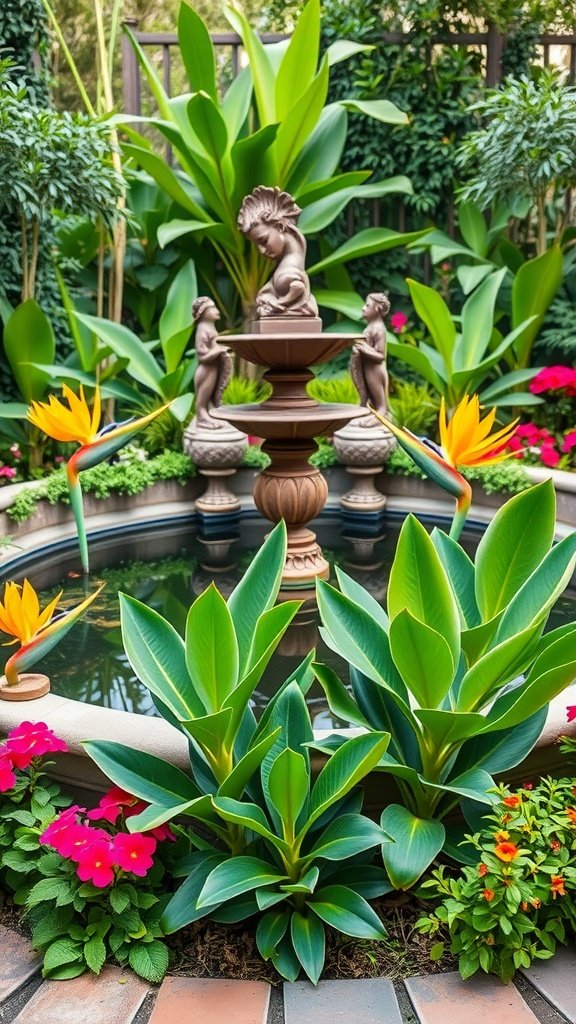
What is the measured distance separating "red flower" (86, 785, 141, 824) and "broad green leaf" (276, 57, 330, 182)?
208 inches

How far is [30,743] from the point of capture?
5.83ft

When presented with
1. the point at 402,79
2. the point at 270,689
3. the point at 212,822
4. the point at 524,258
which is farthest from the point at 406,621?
the point at 402,79

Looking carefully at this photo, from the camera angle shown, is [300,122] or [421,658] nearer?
[421,658]

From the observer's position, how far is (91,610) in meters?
3.46

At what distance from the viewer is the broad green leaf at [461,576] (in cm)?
201

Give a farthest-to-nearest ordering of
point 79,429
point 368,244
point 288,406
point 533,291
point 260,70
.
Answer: point 368,244
point 260,70
point 533,291
point 288,406
point 79,429

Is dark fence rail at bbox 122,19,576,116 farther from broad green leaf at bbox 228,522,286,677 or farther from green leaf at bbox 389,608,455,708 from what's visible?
green leaf at bbox 389,608,455,708

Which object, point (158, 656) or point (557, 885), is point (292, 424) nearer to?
point (158, 656)

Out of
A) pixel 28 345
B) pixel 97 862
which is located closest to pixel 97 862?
pixel 97 862

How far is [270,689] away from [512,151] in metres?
4.07

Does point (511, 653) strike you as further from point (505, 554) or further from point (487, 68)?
point (487, 68)

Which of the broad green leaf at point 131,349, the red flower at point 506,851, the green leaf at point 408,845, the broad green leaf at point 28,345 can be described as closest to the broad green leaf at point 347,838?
the green leaf at point 408,845

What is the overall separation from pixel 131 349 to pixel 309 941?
4.50m

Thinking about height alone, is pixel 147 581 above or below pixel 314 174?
below
